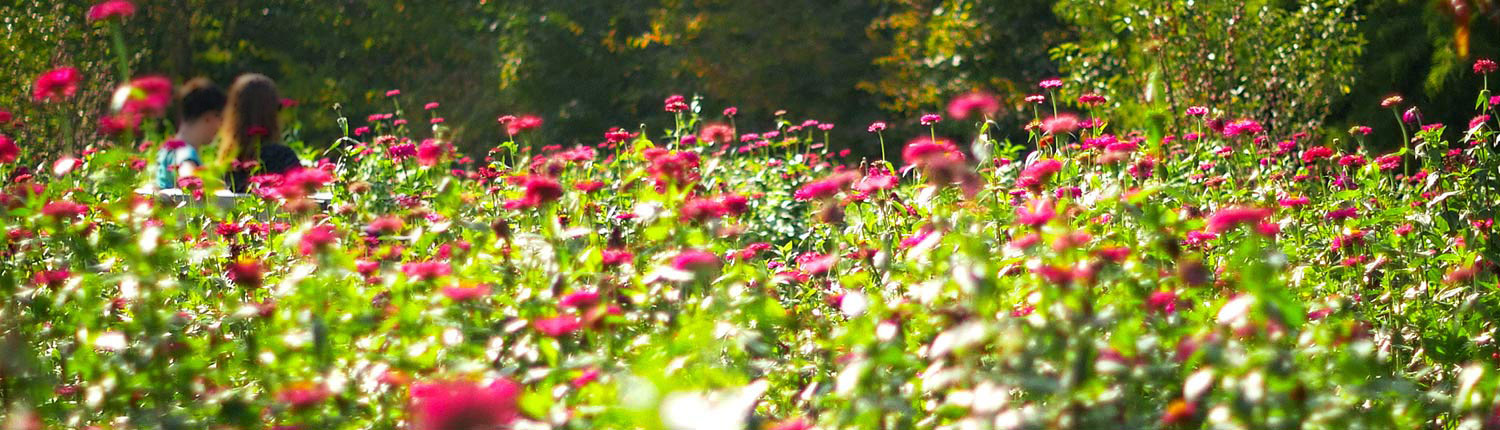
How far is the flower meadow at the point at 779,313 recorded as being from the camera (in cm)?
157

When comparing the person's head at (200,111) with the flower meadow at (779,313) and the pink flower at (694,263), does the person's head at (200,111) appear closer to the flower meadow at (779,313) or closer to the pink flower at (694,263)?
the flower meadow at (779,313)

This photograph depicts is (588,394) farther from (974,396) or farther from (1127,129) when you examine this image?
(1127,129)

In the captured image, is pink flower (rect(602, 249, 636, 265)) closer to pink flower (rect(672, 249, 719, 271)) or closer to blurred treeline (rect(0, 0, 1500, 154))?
pink flower (rect(672, 249, 719, 271))

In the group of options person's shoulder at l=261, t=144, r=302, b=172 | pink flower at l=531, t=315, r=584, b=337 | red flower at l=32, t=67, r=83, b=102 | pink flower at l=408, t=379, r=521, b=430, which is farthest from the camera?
person's shoulder at l=261, t=144, r=302, b=172

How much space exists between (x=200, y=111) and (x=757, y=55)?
5907mm

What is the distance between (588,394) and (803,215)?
304cm

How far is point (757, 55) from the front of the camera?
11008mm

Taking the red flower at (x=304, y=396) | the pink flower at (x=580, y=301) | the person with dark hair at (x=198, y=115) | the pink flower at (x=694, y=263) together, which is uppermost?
the person with dark hair at (x=198, y=115)

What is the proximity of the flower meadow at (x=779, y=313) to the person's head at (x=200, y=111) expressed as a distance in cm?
227

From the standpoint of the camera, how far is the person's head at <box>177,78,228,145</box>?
5.64 metres

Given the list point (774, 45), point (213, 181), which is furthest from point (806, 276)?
point (774, 45)

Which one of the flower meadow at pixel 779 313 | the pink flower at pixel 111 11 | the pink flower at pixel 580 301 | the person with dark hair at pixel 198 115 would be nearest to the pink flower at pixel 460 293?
the flower meadow at pixel 779 313

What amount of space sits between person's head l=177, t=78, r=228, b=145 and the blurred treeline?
2122 millimetres

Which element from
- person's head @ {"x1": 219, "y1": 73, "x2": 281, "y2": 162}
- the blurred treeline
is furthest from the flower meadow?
the blurred treeline
